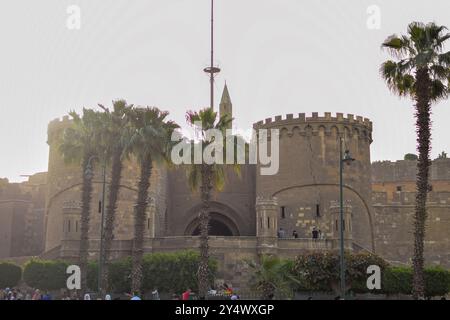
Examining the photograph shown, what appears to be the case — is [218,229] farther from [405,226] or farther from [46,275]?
[46,275]

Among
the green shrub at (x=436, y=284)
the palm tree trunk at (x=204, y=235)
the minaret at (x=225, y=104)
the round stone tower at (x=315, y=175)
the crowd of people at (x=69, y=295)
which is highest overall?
the minaret at (x=225, y=104)

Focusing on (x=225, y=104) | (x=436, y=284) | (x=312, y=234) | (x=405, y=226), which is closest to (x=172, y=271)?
(x=312, y=234)

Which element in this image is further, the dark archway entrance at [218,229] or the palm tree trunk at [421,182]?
the dark archway entrance at [218,229]

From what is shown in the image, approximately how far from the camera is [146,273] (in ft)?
117

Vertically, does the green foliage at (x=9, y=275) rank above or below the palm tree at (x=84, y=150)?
below

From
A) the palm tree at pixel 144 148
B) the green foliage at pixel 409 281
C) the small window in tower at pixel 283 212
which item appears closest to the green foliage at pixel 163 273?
the palm tree at pixel 144 148

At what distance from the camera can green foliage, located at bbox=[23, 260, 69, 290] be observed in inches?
1426

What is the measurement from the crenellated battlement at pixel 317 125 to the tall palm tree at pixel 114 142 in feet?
47.1

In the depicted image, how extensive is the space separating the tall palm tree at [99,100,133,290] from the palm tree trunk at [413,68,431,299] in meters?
14.1

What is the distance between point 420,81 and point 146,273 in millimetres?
17405

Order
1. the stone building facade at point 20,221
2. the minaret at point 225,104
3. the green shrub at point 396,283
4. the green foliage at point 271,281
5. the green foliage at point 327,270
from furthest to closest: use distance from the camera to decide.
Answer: the minaret at point 225,104 < the stone building facade at point 20,221 < the green shrub at point 396,283 < the green foliage at point 327,270 < the green foliage at point 271,281

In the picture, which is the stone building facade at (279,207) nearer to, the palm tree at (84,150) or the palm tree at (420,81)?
the palm tree at (84,150)

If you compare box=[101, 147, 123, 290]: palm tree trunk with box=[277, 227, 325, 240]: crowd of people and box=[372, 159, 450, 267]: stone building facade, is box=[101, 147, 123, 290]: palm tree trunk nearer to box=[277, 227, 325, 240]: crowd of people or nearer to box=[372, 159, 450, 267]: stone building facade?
box=[277, 227, 325, 240]: crowd of people

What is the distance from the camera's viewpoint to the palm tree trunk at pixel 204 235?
29750 millimetres
